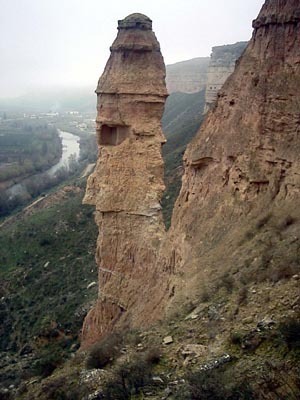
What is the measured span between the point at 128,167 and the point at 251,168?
19.2ft

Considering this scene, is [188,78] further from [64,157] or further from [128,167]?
[128,167]

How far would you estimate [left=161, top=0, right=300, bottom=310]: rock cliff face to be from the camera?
12.0 meters

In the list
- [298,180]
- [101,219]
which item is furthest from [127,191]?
[298,180]

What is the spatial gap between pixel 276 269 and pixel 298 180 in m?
2.58

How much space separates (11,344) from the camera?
25.8 metres

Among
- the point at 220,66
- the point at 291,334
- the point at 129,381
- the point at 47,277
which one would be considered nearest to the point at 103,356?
the point at 129,381

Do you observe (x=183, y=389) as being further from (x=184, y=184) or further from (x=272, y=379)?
(x=184, y=184)

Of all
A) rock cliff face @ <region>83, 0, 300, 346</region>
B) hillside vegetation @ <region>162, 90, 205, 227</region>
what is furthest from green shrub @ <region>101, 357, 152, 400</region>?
hillside vegetation @ <region>162, 90, 205, 227</region>

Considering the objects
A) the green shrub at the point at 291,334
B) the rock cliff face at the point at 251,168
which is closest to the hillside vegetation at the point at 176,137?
the rock cliff face at the point at 251,168

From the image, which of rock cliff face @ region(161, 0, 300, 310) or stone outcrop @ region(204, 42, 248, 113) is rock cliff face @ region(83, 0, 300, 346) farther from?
stone outcrop @ region(204, 42, 248, 113)

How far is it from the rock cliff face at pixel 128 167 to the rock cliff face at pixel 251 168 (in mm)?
2722

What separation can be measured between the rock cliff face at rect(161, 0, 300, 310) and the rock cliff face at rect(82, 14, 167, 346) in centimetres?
272

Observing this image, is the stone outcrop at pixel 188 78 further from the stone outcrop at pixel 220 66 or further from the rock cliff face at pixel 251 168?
the rock cliff face at pixel 251 168

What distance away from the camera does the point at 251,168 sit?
13.1 m
